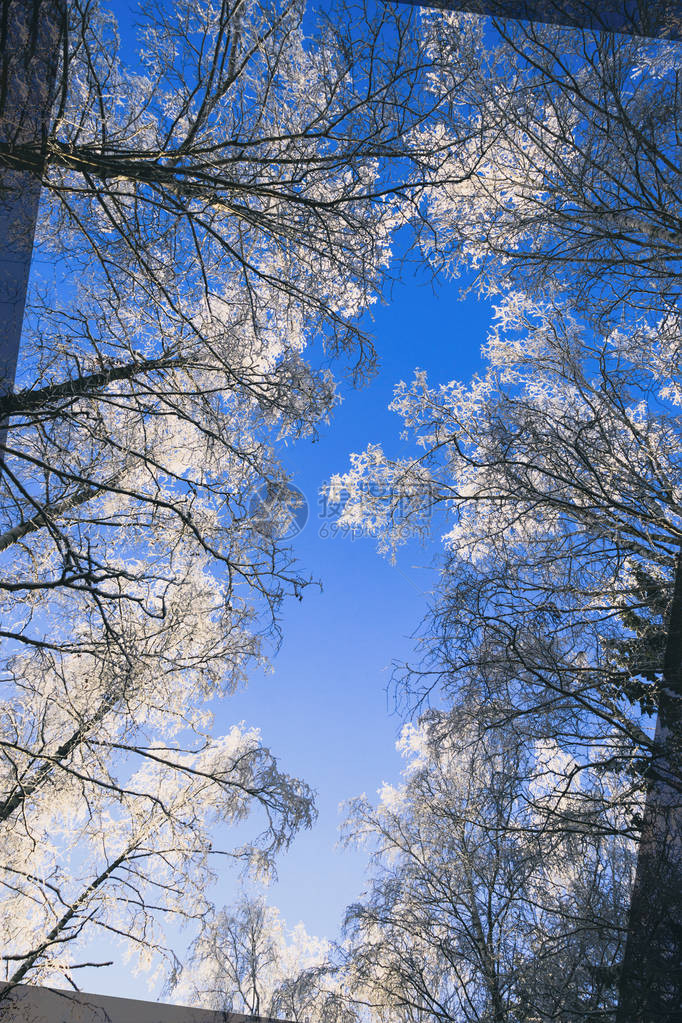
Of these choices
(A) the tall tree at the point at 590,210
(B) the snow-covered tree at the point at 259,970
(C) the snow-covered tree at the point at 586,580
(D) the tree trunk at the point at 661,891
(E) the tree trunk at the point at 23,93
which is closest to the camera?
(E) the tree trunk at the point at 23,93

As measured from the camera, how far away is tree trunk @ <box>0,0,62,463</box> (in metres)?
2.14

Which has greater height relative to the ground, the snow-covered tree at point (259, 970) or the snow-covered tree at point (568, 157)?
the snow-covered tree at point (568, 157)

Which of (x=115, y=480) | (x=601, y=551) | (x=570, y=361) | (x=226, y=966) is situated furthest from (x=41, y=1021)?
(x=570, y=361)

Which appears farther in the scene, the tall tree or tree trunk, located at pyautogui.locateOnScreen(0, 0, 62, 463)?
A: the tall tree

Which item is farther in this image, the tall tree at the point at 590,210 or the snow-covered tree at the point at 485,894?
the snow-covered tree at the point at 485,894

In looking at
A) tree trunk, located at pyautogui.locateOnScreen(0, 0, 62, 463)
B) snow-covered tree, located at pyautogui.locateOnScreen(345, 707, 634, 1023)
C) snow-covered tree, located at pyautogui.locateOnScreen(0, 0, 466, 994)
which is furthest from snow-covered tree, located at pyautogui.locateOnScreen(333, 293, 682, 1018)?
tree trunk, located at pyautogui.locateOnScreen(0, 0, 62, 463)

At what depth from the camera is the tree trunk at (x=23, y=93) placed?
2.14 meters

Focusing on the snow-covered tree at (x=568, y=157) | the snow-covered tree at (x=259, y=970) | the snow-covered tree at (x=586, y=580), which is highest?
the snow-covered tree at (x=568, y=157)

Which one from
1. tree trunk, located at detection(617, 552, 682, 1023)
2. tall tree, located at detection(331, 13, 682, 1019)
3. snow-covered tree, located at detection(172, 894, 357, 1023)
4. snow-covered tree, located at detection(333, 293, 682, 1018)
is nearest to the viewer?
tree trunk, located at detection(617, 552, 682, 1023)

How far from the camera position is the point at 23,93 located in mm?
2371

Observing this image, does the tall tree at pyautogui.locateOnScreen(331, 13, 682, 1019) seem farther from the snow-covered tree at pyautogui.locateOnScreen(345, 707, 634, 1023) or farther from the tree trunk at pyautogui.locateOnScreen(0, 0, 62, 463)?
the tree trunk at pyautogui.locateOnScreen(0, 0, 62, 463)

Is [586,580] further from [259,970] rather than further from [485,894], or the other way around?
[259,970]

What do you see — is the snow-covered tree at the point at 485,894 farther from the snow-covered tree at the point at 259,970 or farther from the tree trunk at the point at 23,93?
the tree trunk at the point at 23,93

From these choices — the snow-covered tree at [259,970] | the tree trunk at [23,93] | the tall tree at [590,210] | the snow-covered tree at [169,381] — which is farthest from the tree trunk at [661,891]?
the tree trunk at [23,93]
